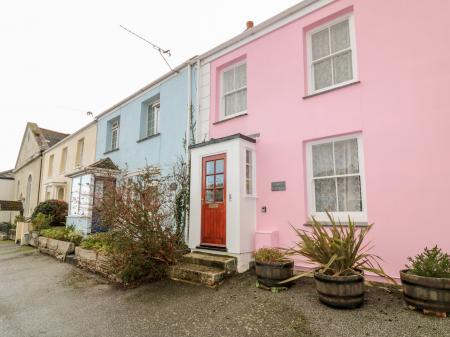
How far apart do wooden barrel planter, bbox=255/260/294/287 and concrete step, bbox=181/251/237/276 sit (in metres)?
0.95

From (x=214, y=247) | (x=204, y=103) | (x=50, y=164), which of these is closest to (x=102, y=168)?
(x=204, y=103)

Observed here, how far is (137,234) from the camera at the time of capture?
20.7ft

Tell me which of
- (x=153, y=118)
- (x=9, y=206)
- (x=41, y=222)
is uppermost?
(x=153, y=118)

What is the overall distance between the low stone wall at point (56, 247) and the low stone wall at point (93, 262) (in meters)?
0.76

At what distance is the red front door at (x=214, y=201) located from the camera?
684 centimetres

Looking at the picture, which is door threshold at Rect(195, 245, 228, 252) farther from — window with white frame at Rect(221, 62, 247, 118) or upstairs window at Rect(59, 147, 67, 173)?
upstairs window at Rect(59, 147, 67, 173)

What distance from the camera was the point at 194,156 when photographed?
774 cm

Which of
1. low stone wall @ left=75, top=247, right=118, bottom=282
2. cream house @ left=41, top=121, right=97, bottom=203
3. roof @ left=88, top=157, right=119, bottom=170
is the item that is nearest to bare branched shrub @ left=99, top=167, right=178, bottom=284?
low stone wall @ left=75, top=247, right=118, bottom=282

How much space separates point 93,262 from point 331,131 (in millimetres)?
7166

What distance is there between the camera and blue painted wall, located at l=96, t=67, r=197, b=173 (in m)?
9.39

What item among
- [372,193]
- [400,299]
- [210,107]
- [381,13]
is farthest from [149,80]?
[400,299]

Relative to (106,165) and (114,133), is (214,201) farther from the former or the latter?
(114,133)

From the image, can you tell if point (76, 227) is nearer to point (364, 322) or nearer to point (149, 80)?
point (149, 80)

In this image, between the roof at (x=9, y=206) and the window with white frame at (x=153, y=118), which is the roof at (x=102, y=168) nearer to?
the window with white frame at (x=153, y=118)
